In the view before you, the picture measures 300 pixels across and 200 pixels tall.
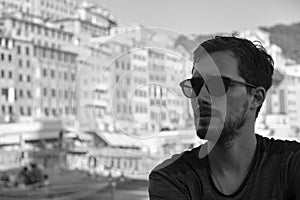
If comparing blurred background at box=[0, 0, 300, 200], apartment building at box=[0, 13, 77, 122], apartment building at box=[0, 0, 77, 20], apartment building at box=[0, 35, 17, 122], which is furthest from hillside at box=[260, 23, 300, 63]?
apartment building at box=[0, 35, 17, 122]

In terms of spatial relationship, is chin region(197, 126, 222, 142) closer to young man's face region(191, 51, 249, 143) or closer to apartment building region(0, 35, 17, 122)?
young man's face region(191, 51, 249, 143)

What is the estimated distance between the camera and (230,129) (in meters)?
0.55

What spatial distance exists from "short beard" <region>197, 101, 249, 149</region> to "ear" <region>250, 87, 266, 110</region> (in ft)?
0.05

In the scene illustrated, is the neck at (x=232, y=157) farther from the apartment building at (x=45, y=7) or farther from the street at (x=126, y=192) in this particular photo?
the apartment building at (x=45, y=7)

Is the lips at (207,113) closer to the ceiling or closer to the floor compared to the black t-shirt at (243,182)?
closer to the ceiling

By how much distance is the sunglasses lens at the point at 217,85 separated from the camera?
55 centimetres

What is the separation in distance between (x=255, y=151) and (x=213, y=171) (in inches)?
2.0

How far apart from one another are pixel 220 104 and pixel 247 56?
61mm

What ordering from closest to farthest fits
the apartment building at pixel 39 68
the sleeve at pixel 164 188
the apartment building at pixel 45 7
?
1. the sleeve at pixel 164 188
2. the apartment building at pixel 39 68
3. the apartment building at pixel 45 7

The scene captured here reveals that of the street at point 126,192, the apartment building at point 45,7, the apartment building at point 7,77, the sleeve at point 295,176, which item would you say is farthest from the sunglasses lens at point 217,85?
the apartment building at point 45,7

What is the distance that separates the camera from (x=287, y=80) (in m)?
35.6

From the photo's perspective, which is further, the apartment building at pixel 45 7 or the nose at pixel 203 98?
the apartment building at pixel 45 7

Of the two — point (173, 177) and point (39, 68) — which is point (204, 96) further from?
point (39, 68)

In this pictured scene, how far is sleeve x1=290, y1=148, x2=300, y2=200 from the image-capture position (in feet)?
1.78
